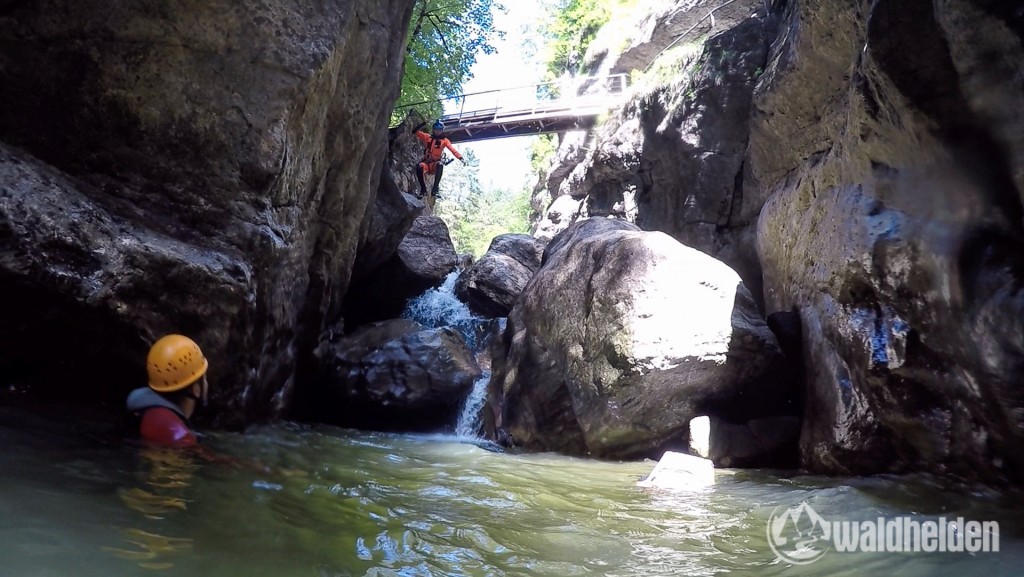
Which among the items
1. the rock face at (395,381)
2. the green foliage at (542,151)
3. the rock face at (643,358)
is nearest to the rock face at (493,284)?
the rock face at (395,381)

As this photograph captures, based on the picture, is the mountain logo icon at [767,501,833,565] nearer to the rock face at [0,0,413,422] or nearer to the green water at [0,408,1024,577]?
the green water at [0,408,1024,577]

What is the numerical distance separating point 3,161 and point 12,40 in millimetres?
1007

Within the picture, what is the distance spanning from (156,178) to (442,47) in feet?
36.5

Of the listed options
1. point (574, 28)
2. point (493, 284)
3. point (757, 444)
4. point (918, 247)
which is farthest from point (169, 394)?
point (574, 28)

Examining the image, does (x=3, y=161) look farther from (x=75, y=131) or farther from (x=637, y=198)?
(x=637, y=198)

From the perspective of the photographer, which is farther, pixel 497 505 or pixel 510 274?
pixel 510 274

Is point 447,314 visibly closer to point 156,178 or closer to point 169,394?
point 156,178

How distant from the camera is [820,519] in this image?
320 cm

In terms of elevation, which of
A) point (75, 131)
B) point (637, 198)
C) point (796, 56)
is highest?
point (637, 198)

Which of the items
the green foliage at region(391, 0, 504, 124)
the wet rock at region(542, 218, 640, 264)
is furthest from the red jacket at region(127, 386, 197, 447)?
the green foliage at region(391, 0, 504, 124)

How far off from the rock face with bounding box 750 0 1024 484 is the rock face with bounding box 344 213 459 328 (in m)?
7.38

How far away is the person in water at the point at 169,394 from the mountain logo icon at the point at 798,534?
10.4 ft

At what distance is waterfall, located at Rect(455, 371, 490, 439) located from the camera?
7641mm

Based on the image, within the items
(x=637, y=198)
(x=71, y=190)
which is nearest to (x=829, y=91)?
(x=71, y=190)
